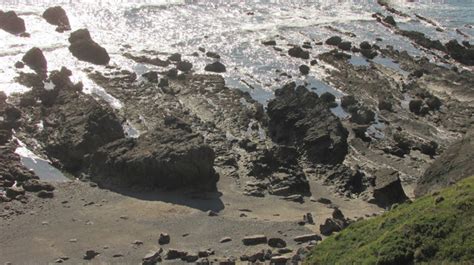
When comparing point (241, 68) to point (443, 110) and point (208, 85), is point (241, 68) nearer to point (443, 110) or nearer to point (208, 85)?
point (208, 85)

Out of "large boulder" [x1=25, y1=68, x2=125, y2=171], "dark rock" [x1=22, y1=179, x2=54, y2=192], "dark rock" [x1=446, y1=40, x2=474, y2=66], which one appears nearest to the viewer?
"dark rock" [x1=22, y1=179, x2=54, y2=192]

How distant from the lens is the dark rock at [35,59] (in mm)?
50219

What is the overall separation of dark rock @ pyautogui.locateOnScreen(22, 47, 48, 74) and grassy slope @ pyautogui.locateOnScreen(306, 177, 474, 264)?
36.3 m

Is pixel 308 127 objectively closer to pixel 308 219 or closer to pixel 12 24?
pixel 308 219

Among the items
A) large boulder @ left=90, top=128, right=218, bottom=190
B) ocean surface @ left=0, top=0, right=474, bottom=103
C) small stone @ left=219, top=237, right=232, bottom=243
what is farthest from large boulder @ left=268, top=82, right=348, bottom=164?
small stone @ left=219, top=237, right=232, bottom=243

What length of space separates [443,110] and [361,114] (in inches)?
285

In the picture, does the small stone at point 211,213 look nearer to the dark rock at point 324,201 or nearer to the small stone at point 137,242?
the small stone at point 137,242

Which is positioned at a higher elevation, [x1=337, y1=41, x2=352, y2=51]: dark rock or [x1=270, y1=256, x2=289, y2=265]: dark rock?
[x1=270, y1=256, x2=289, y2=265]: dark rock

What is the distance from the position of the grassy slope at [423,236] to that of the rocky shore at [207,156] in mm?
5933

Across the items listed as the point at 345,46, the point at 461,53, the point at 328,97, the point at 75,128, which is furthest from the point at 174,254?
the point at 461,53

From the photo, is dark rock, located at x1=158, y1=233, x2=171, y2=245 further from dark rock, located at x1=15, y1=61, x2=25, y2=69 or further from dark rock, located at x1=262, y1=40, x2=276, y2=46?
dark rock, located at x1=262, y1=40, x2=276, y2=46

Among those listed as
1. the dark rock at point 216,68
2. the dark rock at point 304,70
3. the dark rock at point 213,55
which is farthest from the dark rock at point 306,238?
the dark rock at point 213,55

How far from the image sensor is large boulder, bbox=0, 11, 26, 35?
5978cm

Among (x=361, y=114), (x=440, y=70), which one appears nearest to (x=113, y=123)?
(x=361, y=114)
